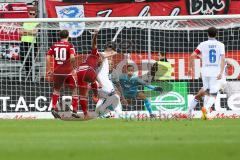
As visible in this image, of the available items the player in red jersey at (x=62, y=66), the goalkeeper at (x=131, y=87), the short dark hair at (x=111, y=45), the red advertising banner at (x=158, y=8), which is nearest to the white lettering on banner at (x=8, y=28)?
the short dark hair at (x=111, y=45)

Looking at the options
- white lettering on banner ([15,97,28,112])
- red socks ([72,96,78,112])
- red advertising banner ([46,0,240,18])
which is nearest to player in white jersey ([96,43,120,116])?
red socks ([72,96,78,112])

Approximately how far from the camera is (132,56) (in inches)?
830

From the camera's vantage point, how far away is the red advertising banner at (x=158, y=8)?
947 inches

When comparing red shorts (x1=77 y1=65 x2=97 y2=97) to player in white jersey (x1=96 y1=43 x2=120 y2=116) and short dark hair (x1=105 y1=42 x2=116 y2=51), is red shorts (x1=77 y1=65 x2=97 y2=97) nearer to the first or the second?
player in white jersey (x1=96 y1=43 x2=120 y2=116)

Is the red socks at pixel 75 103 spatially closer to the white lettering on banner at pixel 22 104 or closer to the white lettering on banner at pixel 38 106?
the white lettering on banner at pixel 38 106

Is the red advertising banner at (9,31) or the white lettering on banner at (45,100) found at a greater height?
the red advertising banner at (9,31)

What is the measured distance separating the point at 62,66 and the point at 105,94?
139 centimetres

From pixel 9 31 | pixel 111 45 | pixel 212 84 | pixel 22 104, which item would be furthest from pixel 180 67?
pixel 9 31

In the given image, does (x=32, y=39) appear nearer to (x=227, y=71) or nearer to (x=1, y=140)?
(x=227, y=71)

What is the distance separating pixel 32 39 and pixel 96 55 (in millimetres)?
3031

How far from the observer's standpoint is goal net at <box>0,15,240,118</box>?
20438mm

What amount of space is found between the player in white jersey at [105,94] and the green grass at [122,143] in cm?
491

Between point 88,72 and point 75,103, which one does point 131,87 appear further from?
point 75,103

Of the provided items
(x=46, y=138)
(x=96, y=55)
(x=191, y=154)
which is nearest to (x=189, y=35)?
(x=96, y=55)
